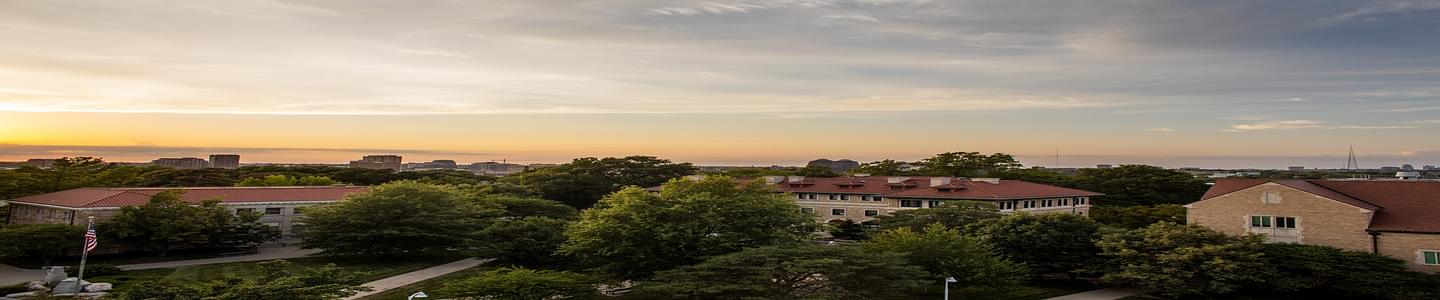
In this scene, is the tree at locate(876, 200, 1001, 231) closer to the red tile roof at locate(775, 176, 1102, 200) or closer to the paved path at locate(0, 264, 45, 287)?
the red tile roof at locate(775, 176, 1102, 200)

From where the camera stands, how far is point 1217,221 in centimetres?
4594

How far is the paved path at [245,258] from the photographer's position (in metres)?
46.6

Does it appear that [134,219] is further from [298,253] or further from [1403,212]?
[1403,212]

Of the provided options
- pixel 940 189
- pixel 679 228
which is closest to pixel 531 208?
pixel 679 228

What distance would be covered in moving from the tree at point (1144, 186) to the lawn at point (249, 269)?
7232cm

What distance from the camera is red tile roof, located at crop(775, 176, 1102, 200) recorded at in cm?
6994

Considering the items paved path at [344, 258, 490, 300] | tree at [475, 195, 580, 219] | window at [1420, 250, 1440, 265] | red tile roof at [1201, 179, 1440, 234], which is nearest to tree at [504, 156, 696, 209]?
tree at [475, 195, 580, 219]

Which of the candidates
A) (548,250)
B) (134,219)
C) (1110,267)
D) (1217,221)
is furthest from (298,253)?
(1217,221)

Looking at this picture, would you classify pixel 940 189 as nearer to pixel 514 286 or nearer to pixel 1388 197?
pixel 1388 197

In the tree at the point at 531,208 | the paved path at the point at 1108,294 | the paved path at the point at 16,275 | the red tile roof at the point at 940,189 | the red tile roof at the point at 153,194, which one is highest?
the red tile roof at the point at 940,189

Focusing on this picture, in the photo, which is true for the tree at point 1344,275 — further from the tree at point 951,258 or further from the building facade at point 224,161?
the building facade at point 224,161

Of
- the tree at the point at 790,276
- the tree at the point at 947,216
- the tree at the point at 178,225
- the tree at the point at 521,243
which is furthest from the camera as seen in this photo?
the tree at the point at 947,216

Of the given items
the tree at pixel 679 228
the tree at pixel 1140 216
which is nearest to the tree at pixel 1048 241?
the tree at pixel 1140 216

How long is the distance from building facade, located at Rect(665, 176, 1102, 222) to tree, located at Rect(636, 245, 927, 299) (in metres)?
34.4
